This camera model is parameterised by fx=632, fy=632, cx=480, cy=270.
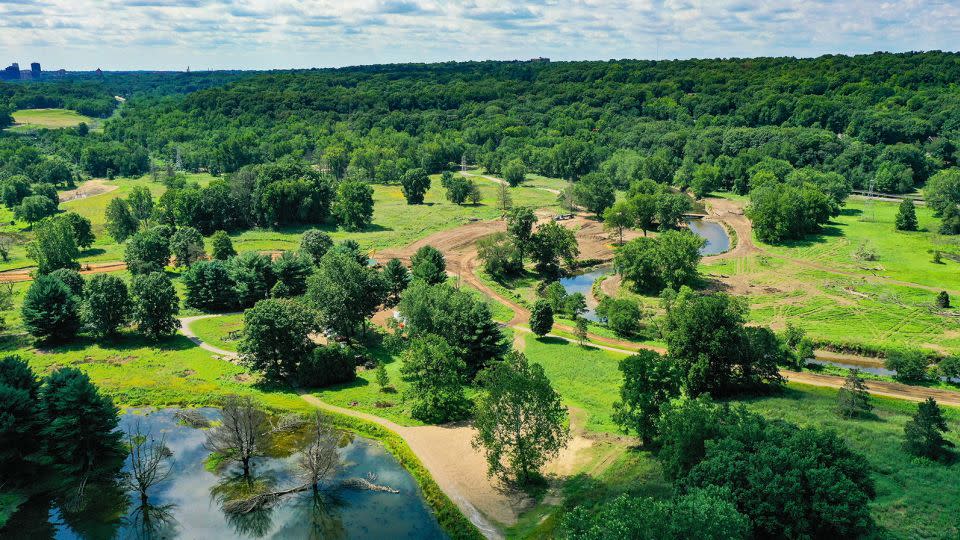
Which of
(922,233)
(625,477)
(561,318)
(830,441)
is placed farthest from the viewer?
(922,233)

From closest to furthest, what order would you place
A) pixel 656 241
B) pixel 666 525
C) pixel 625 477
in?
pixel 666 525
pixel 625 477
pixel 656 241

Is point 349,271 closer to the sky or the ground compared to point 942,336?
closer to the sky

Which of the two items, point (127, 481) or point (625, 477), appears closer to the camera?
point (625, 477)

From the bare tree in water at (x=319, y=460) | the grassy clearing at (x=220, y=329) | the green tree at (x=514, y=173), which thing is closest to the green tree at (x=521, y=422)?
the bare tree in water at (x=319, y=460)

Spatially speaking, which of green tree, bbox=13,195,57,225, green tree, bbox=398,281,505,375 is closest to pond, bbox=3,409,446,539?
green tree, bbox=398,281,505,375

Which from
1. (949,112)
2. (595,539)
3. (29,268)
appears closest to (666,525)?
(595,539)

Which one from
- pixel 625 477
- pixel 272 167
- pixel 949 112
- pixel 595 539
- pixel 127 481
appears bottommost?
pixel 127 481

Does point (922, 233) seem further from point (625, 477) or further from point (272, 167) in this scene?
point (272, 167)
